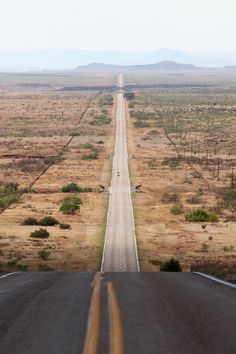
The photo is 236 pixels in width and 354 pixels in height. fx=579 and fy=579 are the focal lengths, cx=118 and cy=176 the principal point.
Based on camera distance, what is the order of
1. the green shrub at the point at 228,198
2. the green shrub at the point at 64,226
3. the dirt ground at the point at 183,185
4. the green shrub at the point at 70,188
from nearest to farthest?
the dirt ground at the point at 183,185 → the green shrub at the point at 64,226 → the green shrub at the point at 228,198 → the green shrub at the point at 70,188

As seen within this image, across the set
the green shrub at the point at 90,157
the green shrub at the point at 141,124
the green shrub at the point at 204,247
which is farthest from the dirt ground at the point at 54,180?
the green shrub at the point at 141,124

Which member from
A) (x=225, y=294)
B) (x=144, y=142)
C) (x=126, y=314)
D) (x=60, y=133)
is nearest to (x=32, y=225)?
(x=225, y=294)

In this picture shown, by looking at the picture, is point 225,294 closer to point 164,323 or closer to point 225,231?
point 164,323

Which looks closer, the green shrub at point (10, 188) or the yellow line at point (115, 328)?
the yellow line at point (115, 328)

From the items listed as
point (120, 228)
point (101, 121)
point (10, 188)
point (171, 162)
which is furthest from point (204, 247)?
point (101, 121)

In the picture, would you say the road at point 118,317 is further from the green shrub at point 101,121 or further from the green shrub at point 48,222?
the green shrub at point 101,121

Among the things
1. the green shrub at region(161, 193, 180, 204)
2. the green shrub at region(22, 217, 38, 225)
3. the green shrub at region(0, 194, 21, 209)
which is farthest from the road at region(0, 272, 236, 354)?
the green shrub at region(161, 193, 180, 204)

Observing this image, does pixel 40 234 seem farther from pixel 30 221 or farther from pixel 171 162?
pixel 171 162

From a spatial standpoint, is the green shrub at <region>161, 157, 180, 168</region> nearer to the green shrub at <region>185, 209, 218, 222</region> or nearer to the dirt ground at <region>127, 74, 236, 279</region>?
the dirt ground at <region>127, 74, 236, 279</region>
